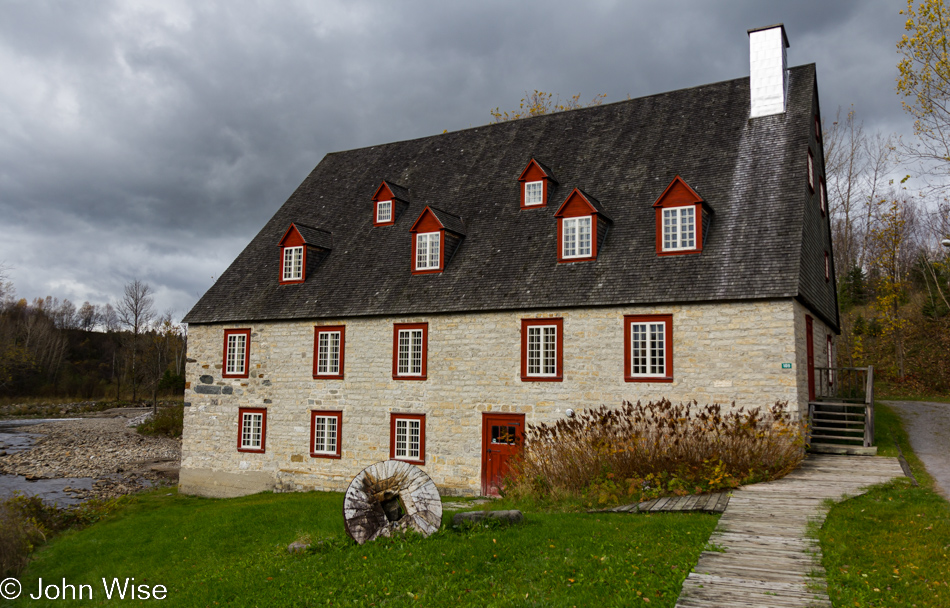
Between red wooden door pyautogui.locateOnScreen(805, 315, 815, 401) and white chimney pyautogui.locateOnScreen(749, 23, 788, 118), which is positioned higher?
white chimney pyautogui.locateOnScreen(749, 23, 788, 118)

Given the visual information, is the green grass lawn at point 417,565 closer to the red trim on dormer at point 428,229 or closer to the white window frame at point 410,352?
the white window frame at point 410,352

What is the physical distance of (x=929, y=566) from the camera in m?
7.25

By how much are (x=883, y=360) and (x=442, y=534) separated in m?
31.9

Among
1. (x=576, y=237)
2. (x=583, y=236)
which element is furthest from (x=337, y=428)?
(x=583, y=236)

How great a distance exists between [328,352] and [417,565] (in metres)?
12.1

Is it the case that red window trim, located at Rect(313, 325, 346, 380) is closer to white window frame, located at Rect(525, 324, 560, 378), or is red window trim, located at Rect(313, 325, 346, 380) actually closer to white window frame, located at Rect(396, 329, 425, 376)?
white window frame, located at Rect(396, 329, 425, 376)

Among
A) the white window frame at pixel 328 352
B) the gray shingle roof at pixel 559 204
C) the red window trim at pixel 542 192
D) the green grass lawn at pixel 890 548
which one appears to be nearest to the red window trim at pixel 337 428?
the white window frame at pixel 328 352

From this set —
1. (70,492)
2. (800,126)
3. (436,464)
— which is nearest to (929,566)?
(436,464)

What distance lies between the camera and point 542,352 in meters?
16.8

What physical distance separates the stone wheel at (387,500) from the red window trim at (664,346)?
713 centimetres

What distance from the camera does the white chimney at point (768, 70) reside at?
1847 cm

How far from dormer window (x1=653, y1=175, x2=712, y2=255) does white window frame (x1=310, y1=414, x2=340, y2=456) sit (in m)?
10.8

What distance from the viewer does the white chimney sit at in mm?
18469

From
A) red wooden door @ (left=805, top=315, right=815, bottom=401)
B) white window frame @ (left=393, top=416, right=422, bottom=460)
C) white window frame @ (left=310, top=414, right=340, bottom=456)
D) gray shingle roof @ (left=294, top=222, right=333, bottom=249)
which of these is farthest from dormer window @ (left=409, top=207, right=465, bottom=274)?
red wooden door @ (left=805, top=315, right=815, bottom=401)
